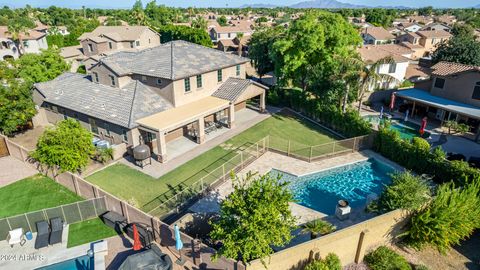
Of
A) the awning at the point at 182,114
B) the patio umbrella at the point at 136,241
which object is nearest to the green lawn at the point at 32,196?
the patio umbrella at the point at 136,241

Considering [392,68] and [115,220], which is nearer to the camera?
[115,220]

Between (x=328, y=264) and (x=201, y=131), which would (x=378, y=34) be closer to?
(x=201, y=131)

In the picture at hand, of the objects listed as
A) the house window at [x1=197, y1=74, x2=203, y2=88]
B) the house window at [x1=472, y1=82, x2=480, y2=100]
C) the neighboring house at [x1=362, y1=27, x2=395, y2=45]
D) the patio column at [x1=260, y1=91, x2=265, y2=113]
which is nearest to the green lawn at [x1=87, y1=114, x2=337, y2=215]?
the patio column at [x1=260, y1=91, x2=265, y2=113]

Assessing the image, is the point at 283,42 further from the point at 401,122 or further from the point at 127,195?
the point at 127,195

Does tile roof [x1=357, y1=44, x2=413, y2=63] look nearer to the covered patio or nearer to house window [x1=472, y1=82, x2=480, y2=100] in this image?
the covered patio

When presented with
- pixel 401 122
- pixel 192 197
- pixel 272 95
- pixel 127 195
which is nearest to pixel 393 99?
pixel 401 122

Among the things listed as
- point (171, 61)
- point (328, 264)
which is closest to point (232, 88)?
point (171, 61)
